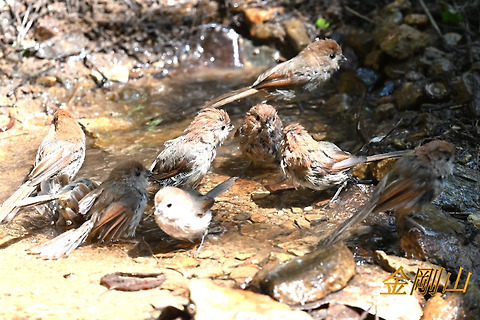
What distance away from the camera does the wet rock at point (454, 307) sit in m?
4.39

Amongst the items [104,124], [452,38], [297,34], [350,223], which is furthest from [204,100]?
[350,223]

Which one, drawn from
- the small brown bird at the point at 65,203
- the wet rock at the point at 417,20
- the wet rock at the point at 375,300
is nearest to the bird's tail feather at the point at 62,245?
the small brown bird at the point at 65,203

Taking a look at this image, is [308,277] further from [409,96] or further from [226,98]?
[409,96]

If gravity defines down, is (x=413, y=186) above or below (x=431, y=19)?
above

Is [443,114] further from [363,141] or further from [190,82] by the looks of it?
[190,82]

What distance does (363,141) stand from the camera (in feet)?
24.6

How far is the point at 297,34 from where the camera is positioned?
402 inches

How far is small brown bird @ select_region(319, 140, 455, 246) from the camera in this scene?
Answer: 4.99m

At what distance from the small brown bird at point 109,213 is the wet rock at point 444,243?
2.47 metres

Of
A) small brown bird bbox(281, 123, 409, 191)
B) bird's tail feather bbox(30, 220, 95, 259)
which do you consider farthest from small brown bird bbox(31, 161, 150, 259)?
small brown bird bbox(281, 123, 409, 191)

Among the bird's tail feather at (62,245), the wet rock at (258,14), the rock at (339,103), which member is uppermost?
the bird's tail feather at (62,245)

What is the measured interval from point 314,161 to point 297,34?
16.0 ft

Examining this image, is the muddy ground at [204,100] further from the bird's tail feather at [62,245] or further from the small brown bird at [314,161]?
the small brown bird at [314,161]

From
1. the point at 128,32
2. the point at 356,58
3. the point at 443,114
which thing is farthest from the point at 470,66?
the point at 128,32
